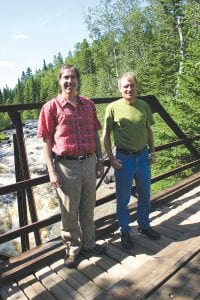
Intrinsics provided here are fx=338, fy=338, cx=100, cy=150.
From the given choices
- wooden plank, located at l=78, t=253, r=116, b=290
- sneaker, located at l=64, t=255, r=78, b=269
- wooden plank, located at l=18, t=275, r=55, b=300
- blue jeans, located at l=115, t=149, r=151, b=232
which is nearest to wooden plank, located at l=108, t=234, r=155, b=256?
blue jeans, located at l=115, t=149, r=151, b=232

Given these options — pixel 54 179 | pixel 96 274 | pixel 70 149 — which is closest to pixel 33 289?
pixel 96 274

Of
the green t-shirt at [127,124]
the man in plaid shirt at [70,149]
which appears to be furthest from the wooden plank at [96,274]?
the green t-shirt at [127,124]

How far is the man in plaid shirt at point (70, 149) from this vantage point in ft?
10.6

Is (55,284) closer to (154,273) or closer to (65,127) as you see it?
(154,273)

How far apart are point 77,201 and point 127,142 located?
0.88 m

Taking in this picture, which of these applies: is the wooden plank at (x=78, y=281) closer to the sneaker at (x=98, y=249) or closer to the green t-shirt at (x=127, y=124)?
the sneaker at (x=98, y=249)

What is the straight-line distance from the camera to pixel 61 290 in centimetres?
314

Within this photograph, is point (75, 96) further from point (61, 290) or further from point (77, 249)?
point (61, 290)

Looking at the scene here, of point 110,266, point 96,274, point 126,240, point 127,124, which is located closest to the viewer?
point 96,274

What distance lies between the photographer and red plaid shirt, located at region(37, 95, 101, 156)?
3.22m

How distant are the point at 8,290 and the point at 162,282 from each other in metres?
1.52

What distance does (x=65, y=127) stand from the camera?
10.6ft

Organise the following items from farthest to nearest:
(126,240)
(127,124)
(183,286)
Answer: (126,240) < (127,124) < (183,286)

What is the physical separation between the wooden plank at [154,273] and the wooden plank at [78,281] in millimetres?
265
